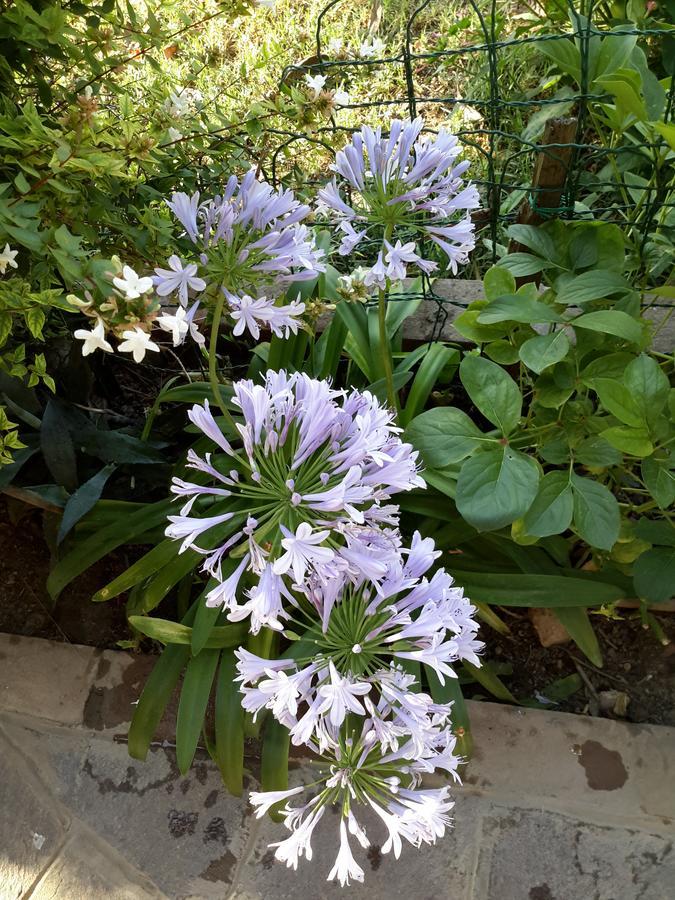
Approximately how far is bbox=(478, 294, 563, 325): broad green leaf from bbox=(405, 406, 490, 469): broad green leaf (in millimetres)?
188

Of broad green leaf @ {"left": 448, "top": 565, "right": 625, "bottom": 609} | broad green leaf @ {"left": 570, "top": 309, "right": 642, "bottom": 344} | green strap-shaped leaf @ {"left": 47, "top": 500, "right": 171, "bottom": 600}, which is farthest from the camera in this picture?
green strap-shaped leaf @ {"left": 47, "top": 500, "right": 171, "bottom": 600}

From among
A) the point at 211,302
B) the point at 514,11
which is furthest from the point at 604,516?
the point at 514,11

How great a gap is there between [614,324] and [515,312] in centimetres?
16

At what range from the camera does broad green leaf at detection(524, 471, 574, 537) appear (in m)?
1.21

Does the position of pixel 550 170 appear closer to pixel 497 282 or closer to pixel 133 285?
pixel 497 282

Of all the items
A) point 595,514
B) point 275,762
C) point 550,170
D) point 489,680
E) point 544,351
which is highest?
point 550,170

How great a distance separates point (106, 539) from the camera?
5.36 feet

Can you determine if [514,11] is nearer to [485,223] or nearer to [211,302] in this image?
[485,223]

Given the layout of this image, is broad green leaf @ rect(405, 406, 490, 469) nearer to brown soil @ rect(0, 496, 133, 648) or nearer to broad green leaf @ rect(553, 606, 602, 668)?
broad green leaf @ rect(553, 606, 602, 668)

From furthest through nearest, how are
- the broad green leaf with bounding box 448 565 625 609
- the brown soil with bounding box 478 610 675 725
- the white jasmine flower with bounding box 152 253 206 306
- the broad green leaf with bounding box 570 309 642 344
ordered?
the brown soil with bounding box 478 610 675 725 → the broad green leaf with bounding box 448 565 625 609 → the broad green leaf with bounding box 570 309 642 344 → the white jasmine flower with bounding box 152 253 206 306

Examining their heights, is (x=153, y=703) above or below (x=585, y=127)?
below

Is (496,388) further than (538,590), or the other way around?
(538,590)

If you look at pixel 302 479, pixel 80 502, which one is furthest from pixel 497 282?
pixel 80 502

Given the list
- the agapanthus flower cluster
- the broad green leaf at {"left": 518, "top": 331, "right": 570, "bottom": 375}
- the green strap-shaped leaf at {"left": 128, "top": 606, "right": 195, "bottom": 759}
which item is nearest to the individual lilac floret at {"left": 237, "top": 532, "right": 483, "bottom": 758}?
the agapanthus flower cluster
